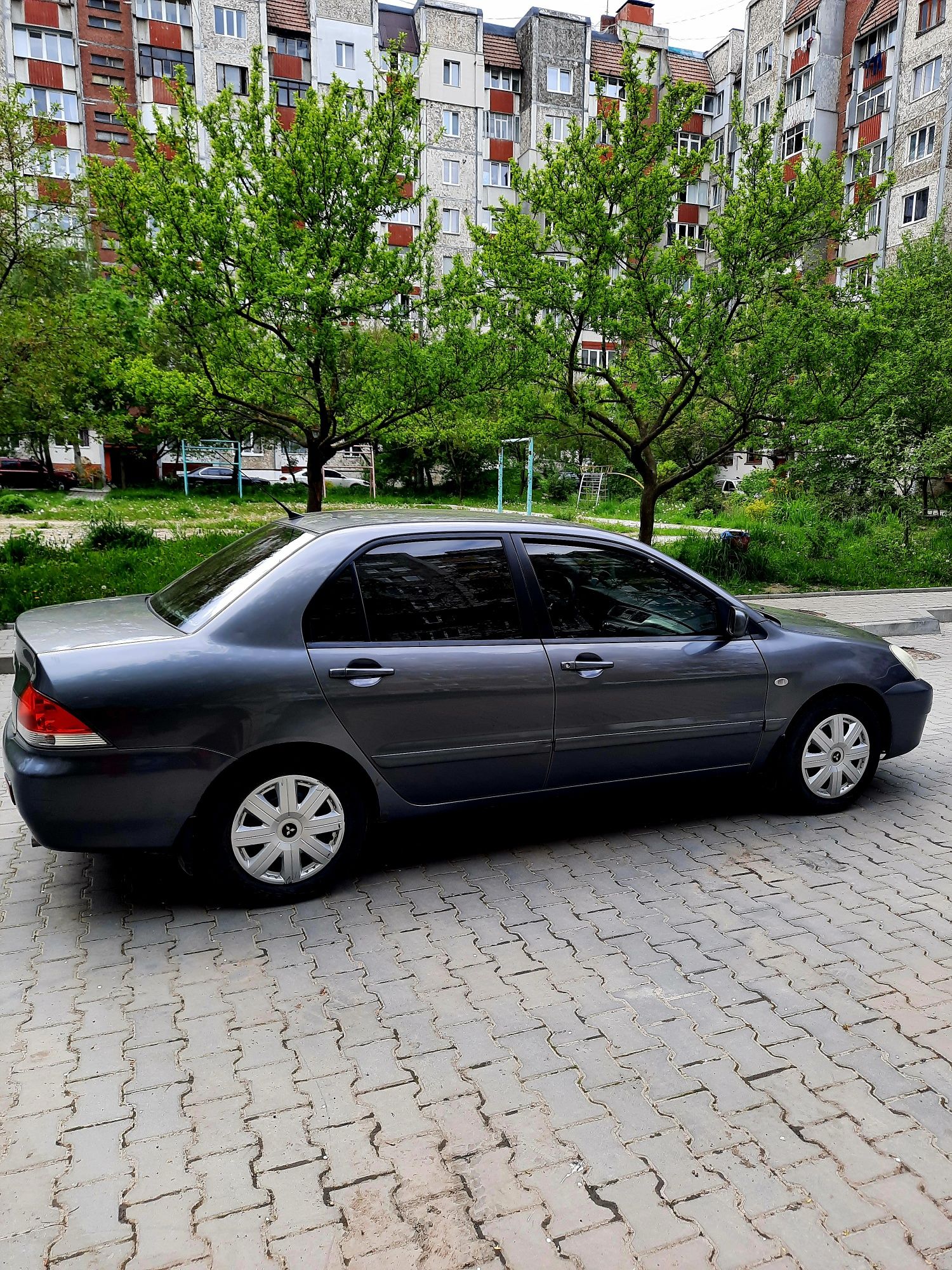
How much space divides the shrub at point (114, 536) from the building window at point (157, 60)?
132 feet

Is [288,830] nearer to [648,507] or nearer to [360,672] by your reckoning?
[360,672]

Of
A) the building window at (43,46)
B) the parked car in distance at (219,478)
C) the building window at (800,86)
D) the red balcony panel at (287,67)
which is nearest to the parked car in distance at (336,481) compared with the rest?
the parked car in distance at (219,478)

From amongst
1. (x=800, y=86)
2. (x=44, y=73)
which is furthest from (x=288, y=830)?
(x=800, y=86)

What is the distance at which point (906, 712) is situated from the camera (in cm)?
511

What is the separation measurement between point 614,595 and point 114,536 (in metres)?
10.3

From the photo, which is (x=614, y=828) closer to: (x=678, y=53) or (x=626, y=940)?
(x=626, y=940)

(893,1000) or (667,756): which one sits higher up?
(667,756)

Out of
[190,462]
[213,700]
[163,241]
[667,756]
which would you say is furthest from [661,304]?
[190,462]

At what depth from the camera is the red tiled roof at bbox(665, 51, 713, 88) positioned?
53500 mm

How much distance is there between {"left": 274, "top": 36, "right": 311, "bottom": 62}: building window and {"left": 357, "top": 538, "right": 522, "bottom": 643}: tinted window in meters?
51.1

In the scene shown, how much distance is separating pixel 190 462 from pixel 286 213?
28.6 meters

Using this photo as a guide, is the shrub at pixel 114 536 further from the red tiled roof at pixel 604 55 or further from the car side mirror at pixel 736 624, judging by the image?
the red tiled roof at pixel 604 55

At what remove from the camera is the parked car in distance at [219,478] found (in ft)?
124

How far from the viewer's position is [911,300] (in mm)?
18344
